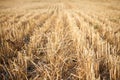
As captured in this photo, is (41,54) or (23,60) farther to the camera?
(41,54)

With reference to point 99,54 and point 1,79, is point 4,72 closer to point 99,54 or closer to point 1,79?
point 1,79

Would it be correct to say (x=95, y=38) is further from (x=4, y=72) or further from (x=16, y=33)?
(x=4, y=72)

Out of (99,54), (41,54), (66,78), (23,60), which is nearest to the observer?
(66,78)

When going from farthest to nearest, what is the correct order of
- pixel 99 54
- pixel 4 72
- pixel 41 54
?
pixel 41 54 → pixel 99 54 → pixel 4 72

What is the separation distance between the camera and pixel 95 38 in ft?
8.64

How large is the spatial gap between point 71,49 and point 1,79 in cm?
94

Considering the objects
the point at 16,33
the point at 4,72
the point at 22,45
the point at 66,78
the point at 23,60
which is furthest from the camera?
the point at 16,33

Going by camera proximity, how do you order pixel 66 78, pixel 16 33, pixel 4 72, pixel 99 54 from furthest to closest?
pixel 16 33 → pixel 99 54 → pixel 4 72 → pixel 66 78

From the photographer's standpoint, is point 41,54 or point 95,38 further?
point 95,38

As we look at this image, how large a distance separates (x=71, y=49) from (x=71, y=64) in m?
0.47

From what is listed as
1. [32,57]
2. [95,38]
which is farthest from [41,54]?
[95,38]

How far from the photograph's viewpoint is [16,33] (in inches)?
114

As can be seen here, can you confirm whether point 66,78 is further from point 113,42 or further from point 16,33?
point 16,33

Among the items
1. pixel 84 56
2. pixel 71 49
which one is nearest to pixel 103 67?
pixel 84 56
